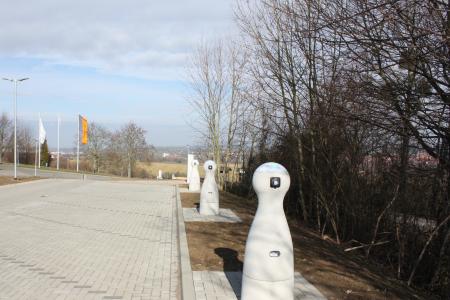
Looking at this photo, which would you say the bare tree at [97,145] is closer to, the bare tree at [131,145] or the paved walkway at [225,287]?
the bare tree at [131,145]

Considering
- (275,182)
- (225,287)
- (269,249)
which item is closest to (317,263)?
(225,287)

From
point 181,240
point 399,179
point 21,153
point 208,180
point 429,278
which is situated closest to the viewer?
point 429,278

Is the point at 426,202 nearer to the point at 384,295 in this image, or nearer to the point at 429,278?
→ the point at 429,278

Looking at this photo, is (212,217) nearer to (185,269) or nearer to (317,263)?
(317,263)

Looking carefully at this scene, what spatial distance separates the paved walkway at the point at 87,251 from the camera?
605cm

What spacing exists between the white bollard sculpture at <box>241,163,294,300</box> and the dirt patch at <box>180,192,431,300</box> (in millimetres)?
1048

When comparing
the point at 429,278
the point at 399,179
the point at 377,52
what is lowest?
the point at 429,278

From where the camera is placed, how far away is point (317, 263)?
24.2 feet

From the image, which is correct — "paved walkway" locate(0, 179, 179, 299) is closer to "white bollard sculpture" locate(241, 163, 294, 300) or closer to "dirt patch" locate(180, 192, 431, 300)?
"dirt patch" locate(180, 192, 431, 300)

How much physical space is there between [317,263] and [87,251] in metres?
3.81

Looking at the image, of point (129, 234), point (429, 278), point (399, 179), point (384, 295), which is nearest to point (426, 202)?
point (399, 179)

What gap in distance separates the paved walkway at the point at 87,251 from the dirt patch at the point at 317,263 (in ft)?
1.56

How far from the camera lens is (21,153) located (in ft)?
210

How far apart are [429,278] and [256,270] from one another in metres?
4.10
